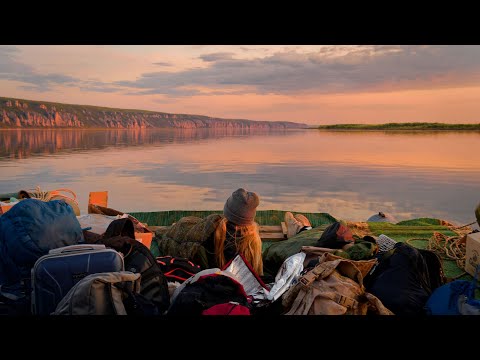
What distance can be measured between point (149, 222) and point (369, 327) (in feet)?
15.3

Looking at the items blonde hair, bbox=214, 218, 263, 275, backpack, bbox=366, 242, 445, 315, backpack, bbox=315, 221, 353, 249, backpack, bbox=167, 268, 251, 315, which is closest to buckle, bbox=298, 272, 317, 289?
backpack, bbox=167, 268, 251, 315

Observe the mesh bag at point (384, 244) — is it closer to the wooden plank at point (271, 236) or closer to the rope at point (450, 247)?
the rope at point (450, 247)

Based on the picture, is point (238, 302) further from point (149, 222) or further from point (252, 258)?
point (149, 222)

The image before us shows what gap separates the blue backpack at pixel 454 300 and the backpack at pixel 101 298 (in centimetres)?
188

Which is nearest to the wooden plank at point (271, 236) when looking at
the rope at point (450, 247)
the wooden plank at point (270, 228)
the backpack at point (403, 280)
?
the wooden plank at point (270, 228)

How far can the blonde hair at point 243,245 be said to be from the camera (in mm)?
4273

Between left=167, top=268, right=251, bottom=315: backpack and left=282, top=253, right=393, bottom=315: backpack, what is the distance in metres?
0.31

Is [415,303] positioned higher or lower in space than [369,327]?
lower

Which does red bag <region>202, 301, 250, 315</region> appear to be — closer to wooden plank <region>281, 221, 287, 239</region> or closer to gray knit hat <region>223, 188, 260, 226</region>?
gray knit hat <region>223, 188, 260, 226</region>

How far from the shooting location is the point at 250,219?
173 inches

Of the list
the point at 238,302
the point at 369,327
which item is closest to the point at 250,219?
the point at 238,302

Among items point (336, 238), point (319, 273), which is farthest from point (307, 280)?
point (336, 238)

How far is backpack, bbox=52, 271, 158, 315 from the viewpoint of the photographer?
244 centimetres
